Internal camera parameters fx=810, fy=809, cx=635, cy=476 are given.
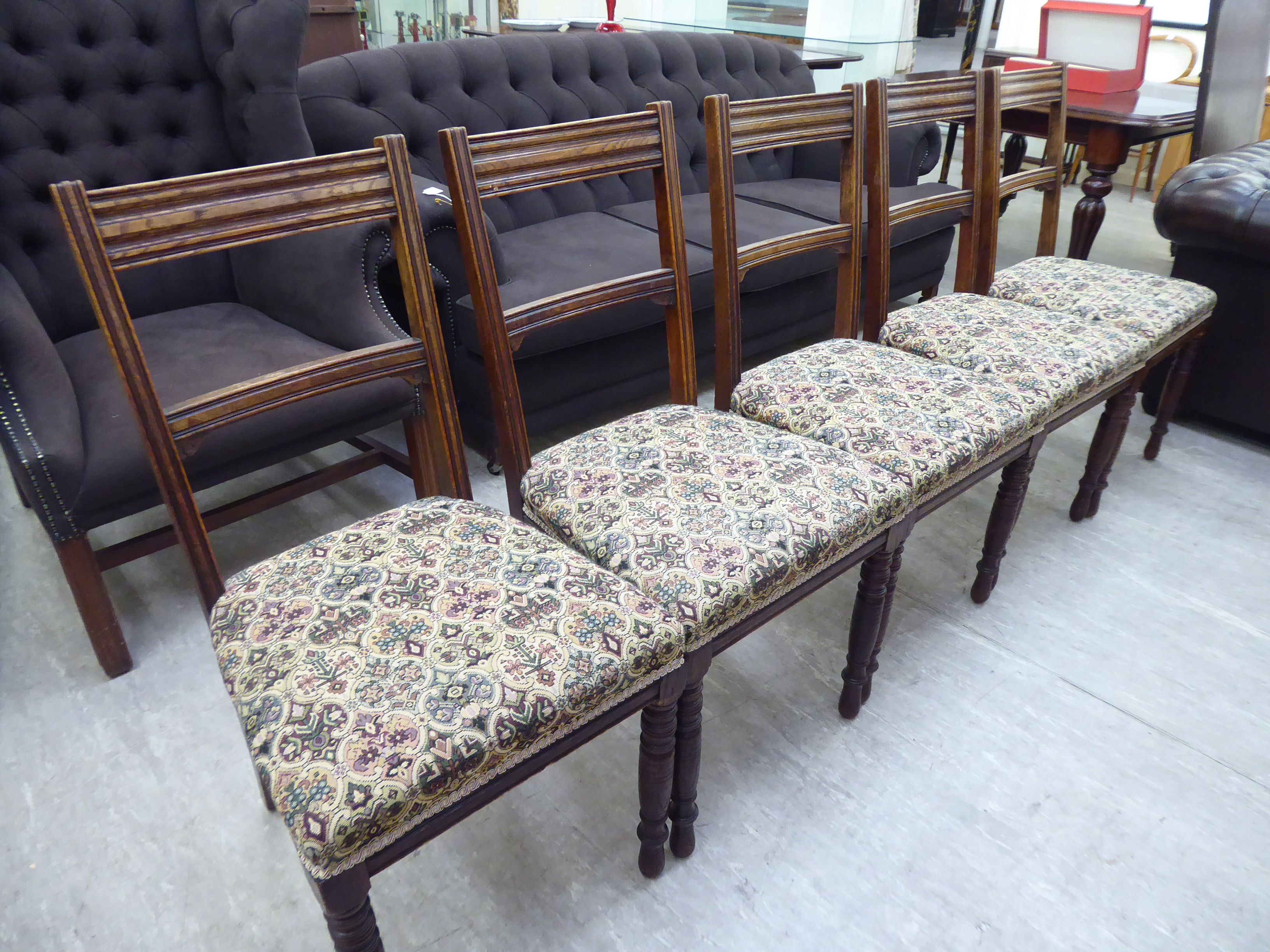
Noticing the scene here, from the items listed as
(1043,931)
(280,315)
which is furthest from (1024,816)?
(280,315)

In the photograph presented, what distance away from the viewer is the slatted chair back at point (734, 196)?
1.36 m

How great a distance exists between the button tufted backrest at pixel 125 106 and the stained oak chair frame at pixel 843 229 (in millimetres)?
917

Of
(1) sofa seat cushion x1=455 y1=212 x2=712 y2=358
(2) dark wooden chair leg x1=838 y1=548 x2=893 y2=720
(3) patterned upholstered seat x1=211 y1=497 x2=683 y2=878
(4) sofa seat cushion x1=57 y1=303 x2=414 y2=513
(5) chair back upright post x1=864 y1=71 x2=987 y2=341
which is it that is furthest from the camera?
(1) sofa seat cushion x1=455 y1=212 x2=712 y2=358

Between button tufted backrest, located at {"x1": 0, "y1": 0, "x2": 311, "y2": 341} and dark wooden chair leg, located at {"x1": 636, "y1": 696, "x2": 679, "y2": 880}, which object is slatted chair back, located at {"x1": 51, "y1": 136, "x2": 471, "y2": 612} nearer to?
dark wooden chair leg, located at {"x1": 636, "y1": 696, "x2": 679, "y2": 880}

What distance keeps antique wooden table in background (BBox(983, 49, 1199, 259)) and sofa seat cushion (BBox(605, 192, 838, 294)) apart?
71cm

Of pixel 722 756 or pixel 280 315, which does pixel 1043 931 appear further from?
pixel 280 315

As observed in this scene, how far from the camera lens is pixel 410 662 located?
2.60 feet

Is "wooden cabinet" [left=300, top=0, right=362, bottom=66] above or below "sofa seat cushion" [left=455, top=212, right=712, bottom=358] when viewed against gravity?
above

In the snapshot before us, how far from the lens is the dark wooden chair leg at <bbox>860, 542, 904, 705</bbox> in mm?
1202

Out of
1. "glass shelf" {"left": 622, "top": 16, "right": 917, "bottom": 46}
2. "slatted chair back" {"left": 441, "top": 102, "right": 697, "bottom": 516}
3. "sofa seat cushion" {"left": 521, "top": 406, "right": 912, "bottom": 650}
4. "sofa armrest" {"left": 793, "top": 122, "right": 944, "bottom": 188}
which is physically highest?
"glass shelf" {"left": 622, "top": 16, "right": 917, "bottom": 46}

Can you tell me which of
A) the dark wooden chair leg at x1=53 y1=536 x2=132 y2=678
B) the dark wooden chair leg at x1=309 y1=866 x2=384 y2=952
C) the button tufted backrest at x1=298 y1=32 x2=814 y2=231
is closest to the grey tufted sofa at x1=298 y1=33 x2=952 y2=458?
the button tufted backrest at x1=298 y1=32 x2=814 y2=231

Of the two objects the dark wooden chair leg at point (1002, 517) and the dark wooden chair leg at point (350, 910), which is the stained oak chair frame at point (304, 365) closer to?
the dark wooden chair leg at point (350, 910)

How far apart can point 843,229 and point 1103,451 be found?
2.52ft

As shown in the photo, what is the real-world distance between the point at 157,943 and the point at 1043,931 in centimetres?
113
